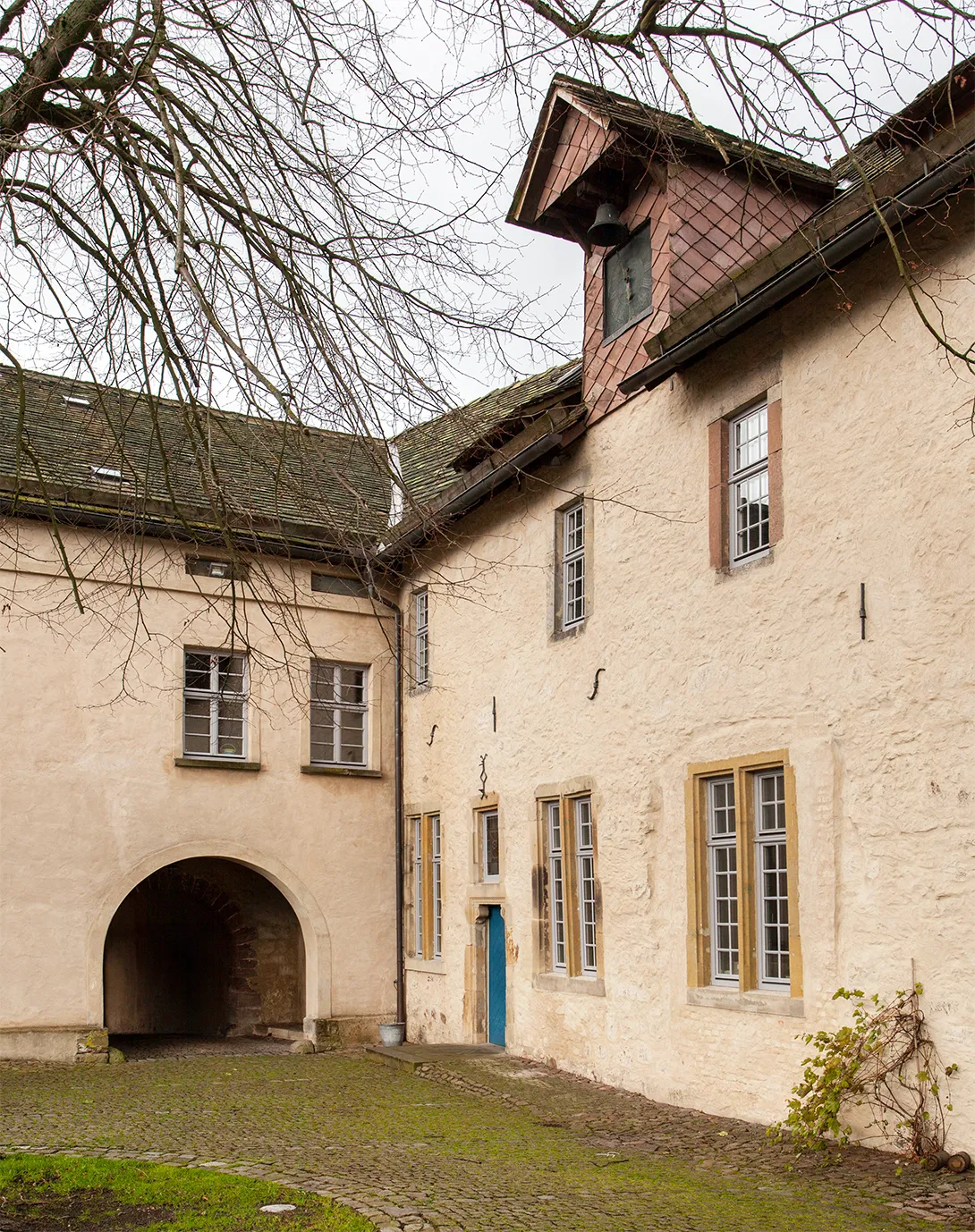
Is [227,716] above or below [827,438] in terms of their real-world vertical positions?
below

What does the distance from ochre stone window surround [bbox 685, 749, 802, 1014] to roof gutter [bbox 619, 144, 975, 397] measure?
328 centimetres

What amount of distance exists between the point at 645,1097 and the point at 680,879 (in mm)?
1897

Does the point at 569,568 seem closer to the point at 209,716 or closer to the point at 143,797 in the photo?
the point at 209,716

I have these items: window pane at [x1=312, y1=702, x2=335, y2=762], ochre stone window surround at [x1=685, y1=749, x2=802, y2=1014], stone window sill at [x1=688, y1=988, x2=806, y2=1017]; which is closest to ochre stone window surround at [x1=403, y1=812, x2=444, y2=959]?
window pane at [x1=312, y1=702, x2=335, y2=762]

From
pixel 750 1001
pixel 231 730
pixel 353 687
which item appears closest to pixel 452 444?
pixel 353 687

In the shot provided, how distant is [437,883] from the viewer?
16.4 meters

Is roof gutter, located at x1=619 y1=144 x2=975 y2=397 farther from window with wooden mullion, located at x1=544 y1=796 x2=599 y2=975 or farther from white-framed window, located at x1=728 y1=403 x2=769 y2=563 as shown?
window with wooden mullion, located at x1=544 y1=796 x2=599 y2=975

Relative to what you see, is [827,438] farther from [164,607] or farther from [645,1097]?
[164,607]

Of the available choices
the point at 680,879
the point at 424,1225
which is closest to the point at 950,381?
the point at 680,879

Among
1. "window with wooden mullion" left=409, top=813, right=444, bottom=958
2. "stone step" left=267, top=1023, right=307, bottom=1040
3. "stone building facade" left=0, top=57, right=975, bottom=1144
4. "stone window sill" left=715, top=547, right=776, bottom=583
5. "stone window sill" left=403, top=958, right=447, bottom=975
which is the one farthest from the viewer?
"stone step" left=267, top=1023, right=307, bottom=1040

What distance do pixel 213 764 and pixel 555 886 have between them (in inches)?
189

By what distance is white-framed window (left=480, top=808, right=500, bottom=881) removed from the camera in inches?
585

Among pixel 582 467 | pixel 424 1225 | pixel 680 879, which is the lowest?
pixel 424 1225

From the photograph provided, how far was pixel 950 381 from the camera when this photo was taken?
28.6 feet
